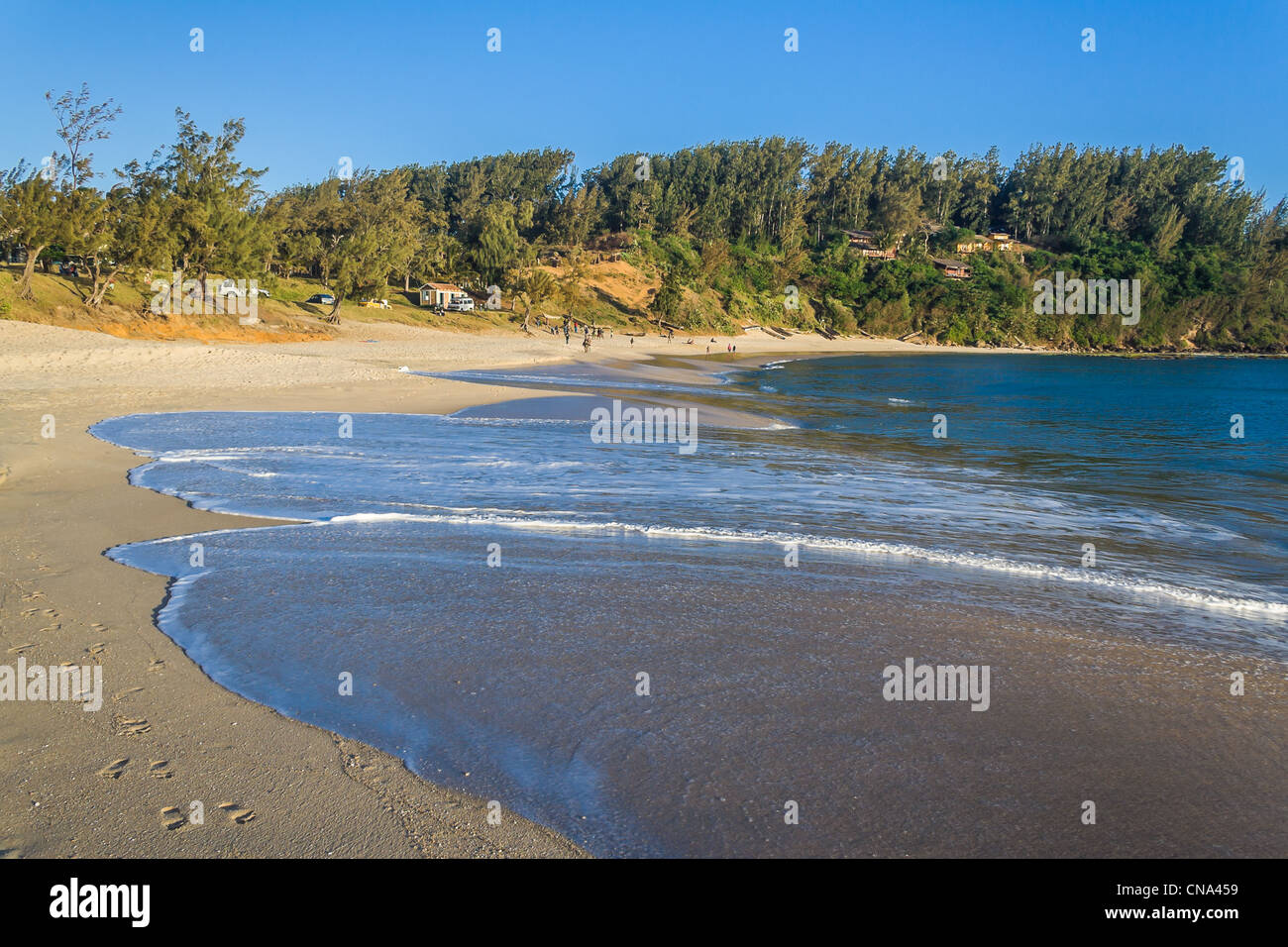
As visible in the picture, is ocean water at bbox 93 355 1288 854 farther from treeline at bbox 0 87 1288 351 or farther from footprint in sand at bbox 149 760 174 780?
treeline at bbox 0 87 1288 351

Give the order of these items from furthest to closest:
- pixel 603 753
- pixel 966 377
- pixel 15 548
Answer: pixel 966 377 → pixel 15 548 → pixel 603 753

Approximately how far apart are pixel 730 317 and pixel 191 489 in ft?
284

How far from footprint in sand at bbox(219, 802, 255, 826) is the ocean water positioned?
871 mm

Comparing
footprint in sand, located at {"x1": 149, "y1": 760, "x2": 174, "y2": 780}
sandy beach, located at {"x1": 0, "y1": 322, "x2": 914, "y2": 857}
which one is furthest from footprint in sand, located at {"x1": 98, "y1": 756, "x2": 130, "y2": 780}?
footprint in sand, located at {"x1": 149, "y1": 760, "x2": 174, "y2": 780}

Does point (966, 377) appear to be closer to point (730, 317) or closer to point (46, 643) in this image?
point (730, 317)

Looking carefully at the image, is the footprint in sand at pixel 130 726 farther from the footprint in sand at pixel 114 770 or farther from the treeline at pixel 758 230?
the treeline at pixel 758 230

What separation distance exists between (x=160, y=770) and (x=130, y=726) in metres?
0.63

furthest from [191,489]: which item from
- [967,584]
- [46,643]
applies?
[967,584]

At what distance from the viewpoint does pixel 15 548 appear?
796cm

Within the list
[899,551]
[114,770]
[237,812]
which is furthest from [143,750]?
[899,551]

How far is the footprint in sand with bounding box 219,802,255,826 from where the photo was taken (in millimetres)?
3758

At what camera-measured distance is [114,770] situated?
416cm

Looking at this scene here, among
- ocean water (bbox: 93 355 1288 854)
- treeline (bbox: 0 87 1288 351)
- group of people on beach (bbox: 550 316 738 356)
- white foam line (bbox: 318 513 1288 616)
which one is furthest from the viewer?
group of people on beach (bbox: 550 316 738 356)

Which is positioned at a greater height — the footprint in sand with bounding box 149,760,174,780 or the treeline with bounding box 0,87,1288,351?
the treeline with bounding box 0,87,1288,351
